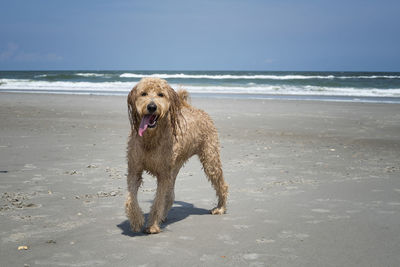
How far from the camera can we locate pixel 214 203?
218 inches

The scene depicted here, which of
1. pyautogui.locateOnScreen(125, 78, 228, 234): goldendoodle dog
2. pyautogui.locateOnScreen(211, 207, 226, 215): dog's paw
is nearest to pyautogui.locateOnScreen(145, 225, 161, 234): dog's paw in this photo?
pyautogui.locateOnScreen(125, 78, 228, 234): goldendoodle dog

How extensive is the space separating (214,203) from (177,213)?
24.7 inches

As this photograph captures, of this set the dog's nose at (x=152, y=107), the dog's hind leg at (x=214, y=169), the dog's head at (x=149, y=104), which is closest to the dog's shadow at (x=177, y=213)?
the dog's hind leg at (x=214, y=169)

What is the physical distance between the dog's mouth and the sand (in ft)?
3.81

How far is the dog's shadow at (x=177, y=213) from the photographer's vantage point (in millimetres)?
4477

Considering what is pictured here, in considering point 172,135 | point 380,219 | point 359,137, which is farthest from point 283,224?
point 359,137

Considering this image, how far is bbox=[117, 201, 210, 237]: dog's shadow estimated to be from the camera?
14.7ft

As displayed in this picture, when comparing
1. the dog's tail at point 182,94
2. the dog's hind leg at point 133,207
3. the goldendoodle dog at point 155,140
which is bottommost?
the dog's hind leg at point 133,207

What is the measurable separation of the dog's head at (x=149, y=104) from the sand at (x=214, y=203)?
122cm

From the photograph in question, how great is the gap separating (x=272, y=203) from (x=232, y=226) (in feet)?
3.24

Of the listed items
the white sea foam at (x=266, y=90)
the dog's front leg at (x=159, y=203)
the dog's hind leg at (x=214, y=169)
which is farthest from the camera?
the white sea foam at (x=266, y=90)

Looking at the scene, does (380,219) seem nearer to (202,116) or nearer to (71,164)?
(202,116)

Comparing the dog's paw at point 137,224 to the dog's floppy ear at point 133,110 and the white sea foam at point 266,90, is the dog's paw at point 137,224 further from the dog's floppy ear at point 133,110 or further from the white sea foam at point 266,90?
the white sea foam at point 266,90

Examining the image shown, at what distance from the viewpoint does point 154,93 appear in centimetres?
407
